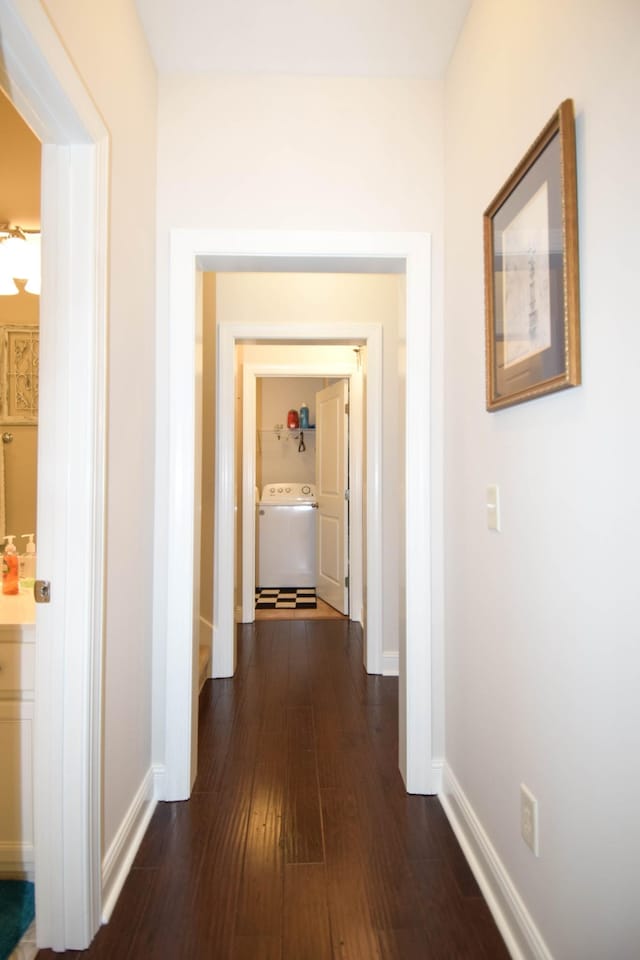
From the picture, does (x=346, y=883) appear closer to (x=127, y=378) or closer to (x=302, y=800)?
(x=302, y=800)

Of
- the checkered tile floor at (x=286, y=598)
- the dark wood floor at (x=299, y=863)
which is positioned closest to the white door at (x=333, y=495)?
the checkered tile floor at (x=286, y=598)

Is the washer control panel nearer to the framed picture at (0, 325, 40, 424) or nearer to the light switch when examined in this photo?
the framed picture at (0, 325, 40, 424)

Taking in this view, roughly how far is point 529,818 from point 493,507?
2.34ft

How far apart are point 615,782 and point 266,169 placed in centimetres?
198

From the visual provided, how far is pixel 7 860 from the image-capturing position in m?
1.38

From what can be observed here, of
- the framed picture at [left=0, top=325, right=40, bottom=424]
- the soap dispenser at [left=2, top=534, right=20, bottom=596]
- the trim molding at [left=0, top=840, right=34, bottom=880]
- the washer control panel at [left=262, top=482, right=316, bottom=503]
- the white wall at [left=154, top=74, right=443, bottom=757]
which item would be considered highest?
the white wall at [left=154, top=74, right=443, bottom=757]

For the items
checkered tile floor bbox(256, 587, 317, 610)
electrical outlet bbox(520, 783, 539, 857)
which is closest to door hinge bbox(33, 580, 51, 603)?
electrical outlet bbox(520, 783, 539, 857)

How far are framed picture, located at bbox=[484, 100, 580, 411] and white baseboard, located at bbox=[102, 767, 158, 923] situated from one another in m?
1.56

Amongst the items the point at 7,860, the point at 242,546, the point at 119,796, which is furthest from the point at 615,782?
the point at 242,546

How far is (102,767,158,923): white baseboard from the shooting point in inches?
50.4

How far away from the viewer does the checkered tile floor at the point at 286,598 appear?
14.7ft

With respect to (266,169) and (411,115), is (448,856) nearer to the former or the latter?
(266,169)

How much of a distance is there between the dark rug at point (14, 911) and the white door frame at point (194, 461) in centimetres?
46

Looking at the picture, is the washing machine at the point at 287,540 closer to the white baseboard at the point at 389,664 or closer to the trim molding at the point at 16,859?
the white baseboard at the point at 389,664
